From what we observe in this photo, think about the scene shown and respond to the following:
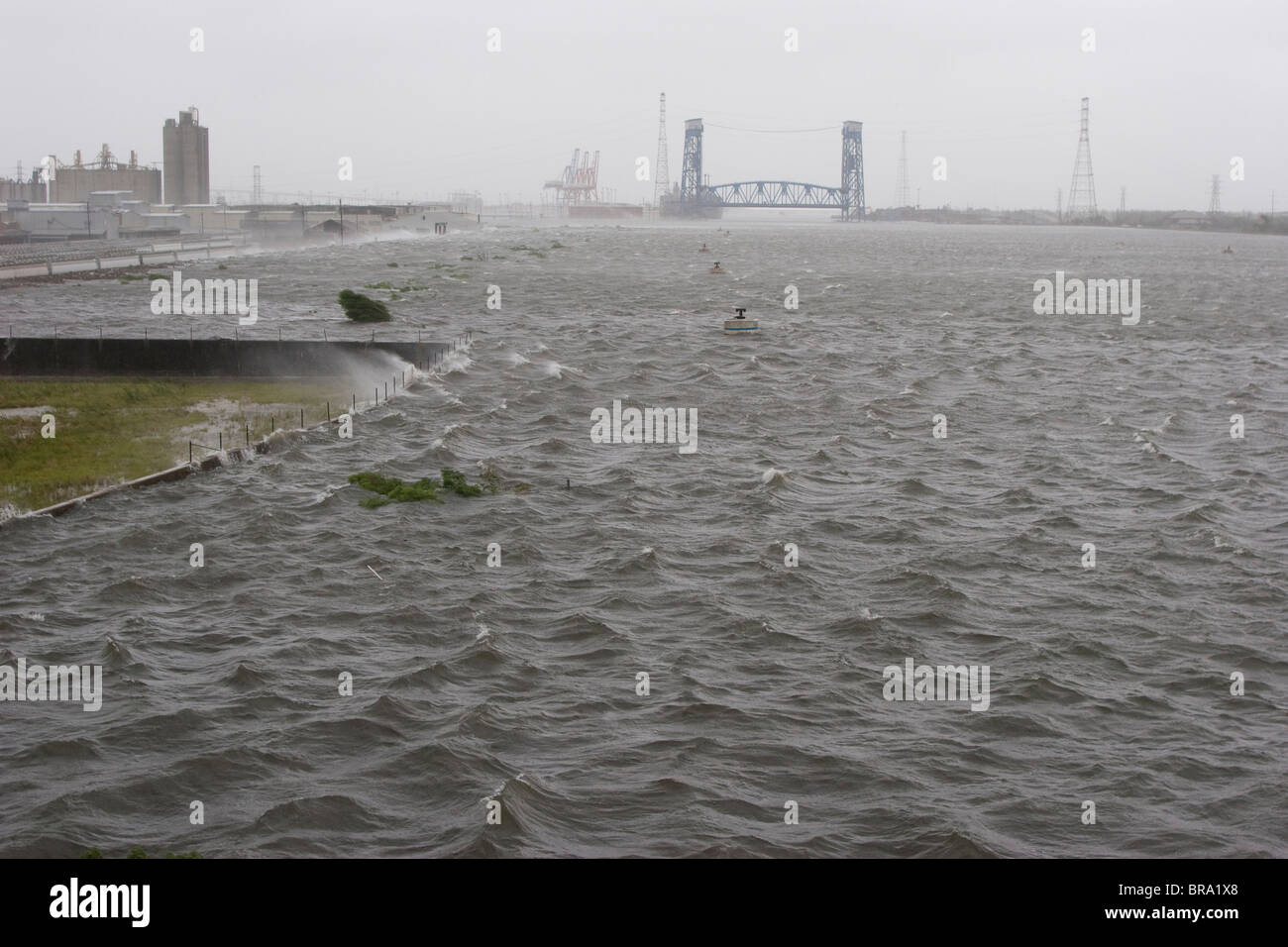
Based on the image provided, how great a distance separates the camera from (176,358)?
150 feet

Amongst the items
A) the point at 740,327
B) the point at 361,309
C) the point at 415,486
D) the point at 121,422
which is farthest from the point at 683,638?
the point at 361,309

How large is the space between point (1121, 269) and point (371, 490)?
11720 cm

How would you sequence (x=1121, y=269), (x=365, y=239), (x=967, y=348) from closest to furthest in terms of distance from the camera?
1. (x=967, y=348)
2. (x=1121, y=269)
3. (x=365, y=239)

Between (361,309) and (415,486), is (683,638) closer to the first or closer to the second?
(415,486)

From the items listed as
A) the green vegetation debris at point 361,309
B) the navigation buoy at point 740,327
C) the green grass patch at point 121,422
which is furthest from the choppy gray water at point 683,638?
the green vegetation debris at point 361,309

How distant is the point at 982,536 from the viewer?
27.6 m

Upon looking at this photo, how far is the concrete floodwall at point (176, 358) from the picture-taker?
44.9m

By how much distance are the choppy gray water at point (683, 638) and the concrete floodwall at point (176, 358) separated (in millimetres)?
5394

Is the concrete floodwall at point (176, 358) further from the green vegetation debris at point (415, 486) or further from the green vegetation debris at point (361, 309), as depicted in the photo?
the green vegetation debris at point (415, 486)

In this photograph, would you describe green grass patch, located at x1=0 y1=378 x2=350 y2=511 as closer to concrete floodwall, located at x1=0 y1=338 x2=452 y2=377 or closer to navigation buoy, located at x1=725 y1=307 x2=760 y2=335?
concrete floodwall, located at x1=0 y1=338 x2=452 y2=377

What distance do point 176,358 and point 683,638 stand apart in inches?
1193

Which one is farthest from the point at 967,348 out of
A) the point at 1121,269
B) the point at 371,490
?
the point at 1121,269

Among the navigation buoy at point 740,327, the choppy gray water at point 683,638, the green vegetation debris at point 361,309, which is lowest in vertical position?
the choppy gray water at point 683,638

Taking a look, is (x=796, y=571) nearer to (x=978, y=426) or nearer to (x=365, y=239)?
(x=978, y=426)
